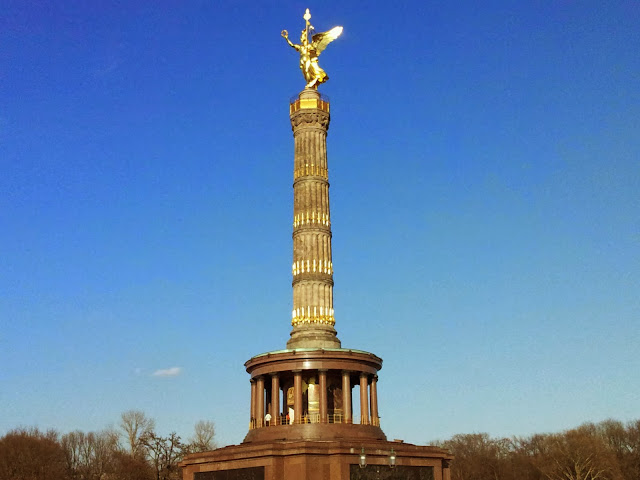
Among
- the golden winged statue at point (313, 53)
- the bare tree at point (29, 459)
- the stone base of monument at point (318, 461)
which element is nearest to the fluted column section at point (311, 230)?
the golden winged statue at point (313, 53)

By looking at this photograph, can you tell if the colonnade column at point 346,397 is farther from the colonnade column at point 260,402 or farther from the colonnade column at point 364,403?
the colonnade column at point 260,402

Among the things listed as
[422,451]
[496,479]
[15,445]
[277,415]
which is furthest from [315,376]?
[496,479]

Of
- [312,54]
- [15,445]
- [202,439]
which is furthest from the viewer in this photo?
[202,439]

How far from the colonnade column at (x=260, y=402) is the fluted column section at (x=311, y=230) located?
9.00ft

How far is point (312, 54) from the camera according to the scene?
4528 cm

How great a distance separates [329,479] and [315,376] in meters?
6.93

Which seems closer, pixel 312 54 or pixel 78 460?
pixel 312 54

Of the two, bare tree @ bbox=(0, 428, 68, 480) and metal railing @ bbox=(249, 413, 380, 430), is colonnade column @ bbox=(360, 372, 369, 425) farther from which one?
bare tree @ bbox=(0, 428, 68, 480)

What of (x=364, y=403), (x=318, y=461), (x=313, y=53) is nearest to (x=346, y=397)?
(x=364, y=403)

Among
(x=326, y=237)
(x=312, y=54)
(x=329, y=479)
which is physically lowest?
(x=329, y=479)

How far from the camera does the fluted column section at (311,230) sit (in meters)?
39.6

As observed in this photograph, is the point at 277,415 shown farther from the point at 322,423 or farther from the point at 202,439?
the point at 202,439

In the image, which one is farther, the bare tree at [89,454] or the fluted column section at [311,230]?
the bare tree at [89,454]

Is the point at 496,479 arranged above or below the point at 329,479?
above
